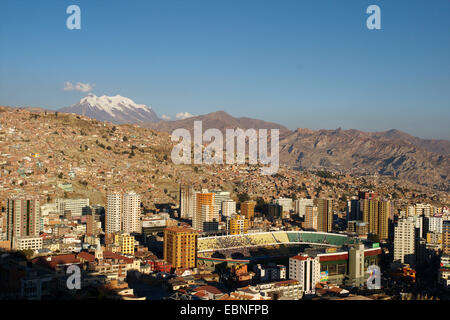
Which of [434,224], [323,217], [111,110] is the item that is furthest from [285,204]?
[111,110]

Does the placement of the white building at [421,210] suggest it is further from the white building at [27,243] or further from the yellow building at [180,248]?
the white building at [27,243]

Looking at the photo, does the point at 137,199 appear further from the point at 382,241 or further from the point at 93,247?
the point at 382,241

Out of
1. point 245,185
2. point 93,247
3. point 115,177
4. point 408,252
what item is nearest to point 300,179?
point 245,185

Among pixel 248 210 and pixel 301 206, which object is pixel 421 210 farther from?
pixel 248 210

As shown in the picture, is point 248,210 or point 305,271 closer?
point 305,271

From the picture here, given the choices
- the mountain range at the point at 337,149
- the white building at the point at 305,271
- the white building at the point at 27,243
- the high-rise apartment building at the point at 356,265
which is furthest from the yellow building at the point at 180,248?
the mountain range at the point at 337,149
